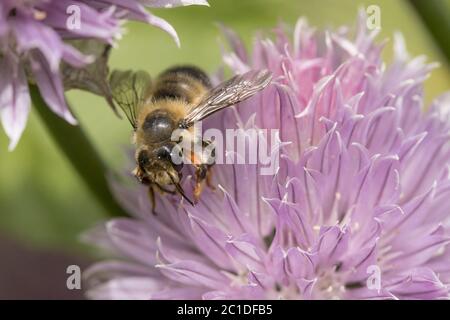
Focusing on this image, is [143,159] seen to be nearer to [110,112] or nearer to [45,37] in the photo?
[45,37]

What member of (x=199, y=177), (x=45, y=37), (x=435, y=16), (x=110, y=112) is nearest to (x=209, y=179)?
(x=199, y=177)

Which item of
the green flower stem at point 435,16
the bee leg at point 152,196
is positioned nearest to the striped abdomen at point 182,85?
the bee leg at point 152,196

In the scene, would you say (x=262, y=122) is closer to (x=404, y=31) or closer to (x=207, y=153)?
(x=207, y=153)

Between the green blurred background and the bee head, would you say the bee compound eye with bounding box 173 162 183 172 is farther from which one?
the green blurred background

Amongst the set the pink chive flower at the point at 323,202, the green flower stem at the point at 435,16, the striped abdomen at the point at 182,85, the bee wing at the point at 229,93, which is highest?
the green flower stem at the point at 435,16

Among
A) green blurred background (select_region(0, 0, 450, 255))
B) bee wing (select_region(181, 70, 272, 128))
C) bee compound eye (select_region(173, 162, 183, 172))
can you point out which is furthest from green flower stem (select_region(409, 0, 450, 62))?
bee compound eye (select_region(173, 162, 183, 172))

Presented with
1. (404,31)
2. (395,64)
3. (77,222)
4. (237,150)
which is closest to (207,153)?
(237,150)

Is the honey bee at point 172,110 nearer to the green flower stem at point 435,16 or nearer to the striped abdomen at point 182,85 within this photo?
the striped abdomen at point 182,85

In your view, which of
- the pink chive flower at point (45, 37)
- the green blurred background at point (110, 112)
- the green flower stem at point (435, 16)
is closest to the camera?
the pink chive flower at point (45, 37)
